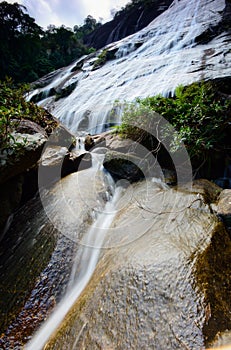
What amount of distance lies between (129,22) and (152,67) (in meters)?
20.0

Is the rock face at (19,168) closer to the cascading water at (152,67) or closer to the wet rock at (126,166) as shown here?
the wet rock at (126,166)

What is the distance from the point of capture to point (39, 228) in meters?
3.01

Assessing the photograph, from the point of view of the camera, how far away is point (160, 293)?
5.58 feet

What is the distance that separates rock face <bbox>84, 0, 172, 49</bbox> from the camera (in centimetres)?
2184

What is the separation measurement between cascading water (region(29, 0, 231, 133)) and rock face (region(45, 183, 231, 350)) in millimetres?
5139

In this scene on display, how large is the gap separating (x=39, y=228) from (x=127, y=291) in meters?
1.83

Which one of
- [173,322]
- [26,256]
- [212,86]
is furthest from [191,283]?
[212,86]

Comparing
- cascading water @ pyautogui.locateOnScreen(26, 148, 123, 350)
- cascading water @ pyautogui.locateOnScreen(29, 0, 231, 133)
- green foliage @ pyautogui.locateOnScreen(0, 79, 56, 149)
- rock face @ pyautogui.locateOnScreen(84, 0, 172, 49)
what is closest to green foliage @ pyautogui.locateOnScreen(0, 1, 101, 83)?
rock face @ pyautogui.locateOnScreen(84, 0, 172, 49)

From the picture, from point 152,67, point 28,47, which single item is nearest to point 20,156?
point 152,67

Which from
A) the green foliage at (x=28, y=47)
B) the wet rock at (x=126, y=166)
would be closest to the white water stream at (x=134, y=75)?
the wet rock at (x=126, y=166)

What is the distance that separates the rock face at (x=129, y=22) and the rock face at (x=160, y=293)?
2693 centimetres

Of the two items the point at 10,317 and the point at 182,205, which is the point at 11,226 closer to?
the point at 10,317

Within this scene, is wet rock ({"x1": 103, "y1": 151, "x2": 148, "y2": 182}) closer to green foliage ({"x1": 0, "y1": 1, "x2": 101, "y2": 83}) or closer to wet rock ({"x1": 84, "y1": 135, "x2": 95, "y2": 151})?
wet rock ({"x1": 84, "y1": 135, "x2": 95, "y2": 151})

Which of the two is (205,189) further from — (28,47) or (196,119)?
(28,47)
